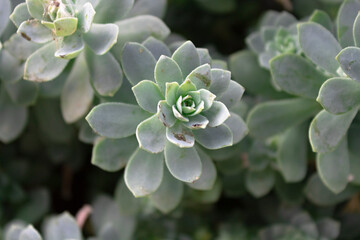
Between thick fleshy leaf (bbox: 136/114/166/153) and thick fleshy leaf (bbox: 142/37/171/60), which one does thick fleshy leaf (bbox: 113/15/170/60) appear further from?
thick fleshy leaf (bbox: 136/114/166/153)

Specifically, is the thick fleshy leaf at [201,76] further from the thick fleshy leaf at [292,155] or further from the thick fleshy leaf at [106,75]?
the thick fleshy leaf at [292,155]

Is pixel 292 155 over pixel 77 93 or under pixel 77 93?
under

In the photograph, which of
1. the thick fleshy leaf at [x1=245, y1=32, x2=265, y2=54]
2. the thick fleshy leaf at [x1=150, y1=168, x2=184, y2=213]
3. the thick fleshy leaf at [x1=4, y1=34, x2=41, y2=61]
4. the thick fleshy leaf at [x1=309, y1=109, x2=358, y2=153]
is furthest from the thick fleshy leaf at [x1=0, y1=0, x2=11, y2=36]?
Answer: the thick fleshy leaf at [x1=309, y1=109, x2=358, y2=153]

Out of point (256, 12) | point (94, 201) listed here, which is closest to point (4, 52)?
point (94, 201)

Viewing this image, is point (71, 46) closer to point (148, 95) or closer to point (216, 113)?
point (148, 95)

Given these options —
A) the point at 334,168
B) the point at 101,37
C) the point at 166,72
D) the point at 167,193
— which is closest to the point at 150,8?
the point at 101,37

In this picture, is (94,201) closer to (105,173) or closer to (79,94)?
(105,173)

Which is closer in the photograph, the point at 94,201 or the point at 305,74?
the point at 305,74
